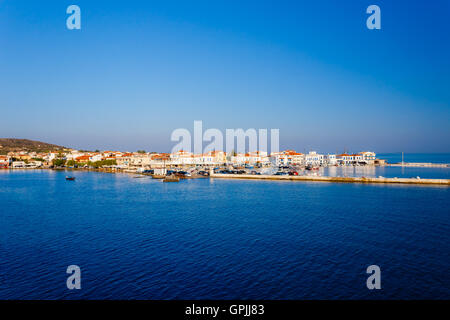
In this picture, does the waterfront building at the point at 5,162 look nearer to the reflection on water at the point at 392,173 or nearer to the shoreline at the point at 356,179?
the shoreline at the point at 356,179

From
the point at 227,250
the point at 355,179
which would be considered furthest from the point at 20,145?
the point at 227,250

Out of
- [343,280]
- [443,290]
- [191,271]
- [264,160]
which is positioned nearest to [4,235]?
[191,271]

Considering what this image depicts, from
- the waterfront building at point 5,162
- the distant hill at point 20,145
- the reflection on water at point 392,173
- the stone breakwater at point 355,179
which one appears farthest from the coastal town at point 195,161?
the distant hill at point 20,145

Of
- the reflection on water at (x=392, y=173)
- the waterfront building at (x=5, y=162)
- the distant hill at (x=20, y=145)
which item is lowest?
the reflection on water at (x=392, y=173)

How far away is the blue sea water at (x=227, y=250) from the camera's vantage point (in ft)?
21.8

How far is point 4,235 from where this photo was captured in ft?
36.4

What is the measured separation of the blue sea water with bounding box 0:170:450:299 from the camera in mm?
6633

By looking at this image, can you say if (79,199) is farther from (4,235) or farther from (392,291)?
(392,291)

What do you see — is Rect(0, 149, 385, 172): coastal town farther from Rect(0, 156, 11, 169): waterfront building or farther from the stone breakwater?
the stone breakwater

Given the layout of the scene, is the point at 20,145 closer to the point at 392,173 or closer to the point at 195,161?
the point at 195,161

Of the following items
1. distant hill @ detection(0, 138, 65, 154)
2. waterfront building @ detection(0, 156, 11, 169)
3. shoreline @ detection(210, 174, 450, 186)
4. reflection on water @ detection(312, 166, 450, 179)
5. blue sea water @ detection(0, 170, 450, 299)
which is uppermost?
distant hill @ detection(0, 138, 65, 154)

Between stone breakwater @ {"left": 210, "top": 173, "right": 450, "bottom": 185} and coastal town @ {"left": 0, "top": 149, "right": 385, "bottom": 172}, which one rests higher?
coastal town @ {"left": 0, "top": 149, "right": 385, "bottom": 172}

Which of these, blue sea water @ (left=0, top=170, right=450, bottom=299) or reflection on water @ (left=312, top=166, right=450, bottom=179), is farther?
reflection on water @ (left=312, top=166, right=450, bottom=179)

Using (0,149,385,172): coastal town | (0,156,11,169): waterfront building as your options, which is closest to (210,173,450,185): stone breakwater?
(0,149,385,172): coastal town
